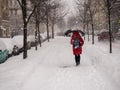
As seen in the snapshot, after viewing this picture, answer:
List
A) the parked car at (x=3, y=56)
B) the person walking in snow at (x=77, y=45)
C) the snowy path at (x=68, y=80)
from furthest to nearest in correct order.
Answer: the parked car at (x=3, y=56), the person walking in snow at (x=77, y=45), the snowy path at (x=68, y=80)

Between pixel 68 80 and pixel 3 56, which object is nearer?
pixel 68 80

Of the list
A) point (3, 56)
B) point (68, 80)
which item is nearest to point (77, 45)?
point (68, 80)

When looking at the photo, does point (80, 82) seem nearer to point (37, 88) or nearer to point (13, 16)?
point (37, 88)

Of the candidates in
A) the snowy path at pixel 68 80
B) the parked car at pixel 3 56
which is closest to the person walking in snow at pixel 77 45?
the snowy path at pixel 68 80

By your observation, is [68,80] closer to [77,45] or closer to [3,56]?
[77,45]

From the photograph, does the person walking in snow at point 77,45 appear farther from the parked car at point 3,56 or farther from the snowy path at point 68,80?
the parked car at point 3,56

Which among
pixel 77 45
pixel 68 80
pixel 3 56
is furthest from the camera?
pixel 3 56

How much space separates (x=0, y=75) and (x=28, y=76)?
53.9 inches

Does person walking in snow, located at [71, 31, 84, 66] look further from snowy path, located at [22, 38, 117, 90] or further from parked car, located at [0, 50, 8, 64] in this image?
parked car, located at [0, 50, 8, 64]

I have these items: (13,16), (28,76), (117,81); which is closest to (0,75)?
(28,76)

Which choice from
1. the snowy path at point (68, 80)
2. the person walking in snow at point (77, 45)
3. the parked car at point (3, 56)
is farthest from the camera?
the parked car at point (3, 56)

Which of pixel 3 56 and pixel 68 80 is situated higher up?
pixel 3 56

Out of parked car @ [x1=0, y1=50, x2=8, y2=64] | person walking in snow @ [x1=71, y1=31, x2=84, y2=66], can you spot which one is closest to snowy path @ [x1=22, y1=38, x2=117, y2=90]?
person walking in snow @ [x1=71, y1=31, x2=84, y2=66]

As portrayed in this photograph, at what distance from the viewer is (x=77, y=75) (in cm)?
1179
